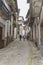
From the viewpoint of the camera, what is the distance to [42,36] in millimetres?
15031

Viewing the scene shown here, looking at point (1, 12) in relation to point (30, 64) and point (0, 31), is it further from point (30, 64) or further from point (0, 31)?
point (30, 64)

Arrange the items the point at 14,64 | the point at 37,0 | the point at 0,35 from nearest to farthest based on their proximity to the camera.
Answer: the point at 14,64
the point at 37,0
the point at 0,35

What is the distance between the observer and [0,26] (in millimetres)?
18500

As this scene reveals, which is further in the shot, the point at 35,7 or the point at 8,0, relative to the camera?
the point at 8,0

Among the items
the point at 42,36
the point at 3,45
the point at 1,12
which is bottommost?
the point at 3,45

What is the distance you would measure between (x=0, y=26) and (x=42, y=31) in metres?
4.81

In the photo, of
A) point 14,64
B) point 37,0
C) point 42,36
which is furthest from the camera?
point 37,0

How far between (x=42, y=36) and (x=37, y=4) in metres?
3.25

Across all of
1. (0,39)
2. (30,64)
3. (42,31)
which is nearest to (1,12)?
(0,39)

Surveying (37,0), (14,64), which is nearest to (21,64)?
(14,64)

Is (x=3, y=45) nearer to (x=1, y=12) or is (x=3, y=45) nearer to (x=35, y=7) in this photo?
(x=1, y=12)

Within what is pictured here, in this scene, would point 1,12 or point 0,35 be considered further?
point 0,35

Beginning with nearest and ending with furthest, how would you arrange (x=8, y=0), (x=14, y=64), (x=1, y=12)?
(x=14, y=64)
(x=1, y=12)
(x=8, y=0)

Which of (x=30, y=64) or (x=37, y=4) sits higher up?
(x=37, y=4)
